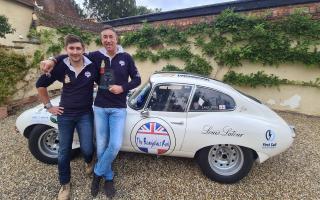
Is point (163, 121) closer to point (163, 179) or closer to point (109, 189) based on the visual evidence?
point (163, 179)

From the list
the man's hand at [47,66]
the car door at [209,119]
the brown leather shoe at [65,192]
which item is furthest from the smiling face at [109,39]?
the brown leather shoe at [65,192]

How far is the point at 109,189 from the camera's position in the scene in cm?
322

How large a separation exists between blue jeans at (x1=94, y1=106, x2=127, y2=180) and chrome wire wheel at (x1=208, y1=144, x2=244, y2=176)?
4.38 ft

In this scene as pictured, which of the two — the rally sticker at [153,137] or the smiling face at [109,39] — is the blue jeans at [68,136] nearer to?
the rally sticker at [153,137]

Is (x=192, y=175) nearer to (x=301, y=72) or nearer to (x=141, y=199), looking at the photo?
(x=141, y=199)

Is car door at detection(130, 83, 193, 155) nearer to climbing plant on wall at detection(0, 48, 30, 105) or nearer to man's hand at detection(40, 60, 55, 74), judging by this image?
man's hand at detection(40, 60, 55, 74)

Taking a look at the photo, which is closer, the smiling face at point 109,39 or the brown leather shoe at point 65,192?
the smiling face at point 109,39

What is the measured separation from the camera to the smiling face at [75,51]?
291cm

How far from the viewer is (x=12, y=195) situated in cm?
322

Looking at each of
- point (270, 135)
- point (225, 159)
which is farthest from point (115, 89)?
point (270, 135)

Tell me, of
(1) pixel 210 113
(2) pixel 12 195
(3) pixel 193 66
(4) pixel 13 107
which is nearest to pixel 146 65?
(3) pixel 193 66

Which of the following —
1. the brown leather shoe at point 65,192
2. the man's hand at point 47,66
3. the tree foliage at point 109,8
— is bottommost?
the brown leather shoe at point 65,192

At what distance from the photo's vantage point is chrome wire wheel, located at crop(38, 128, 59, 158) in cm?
381

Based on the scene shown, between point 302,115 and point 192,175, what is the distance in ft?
16.0
